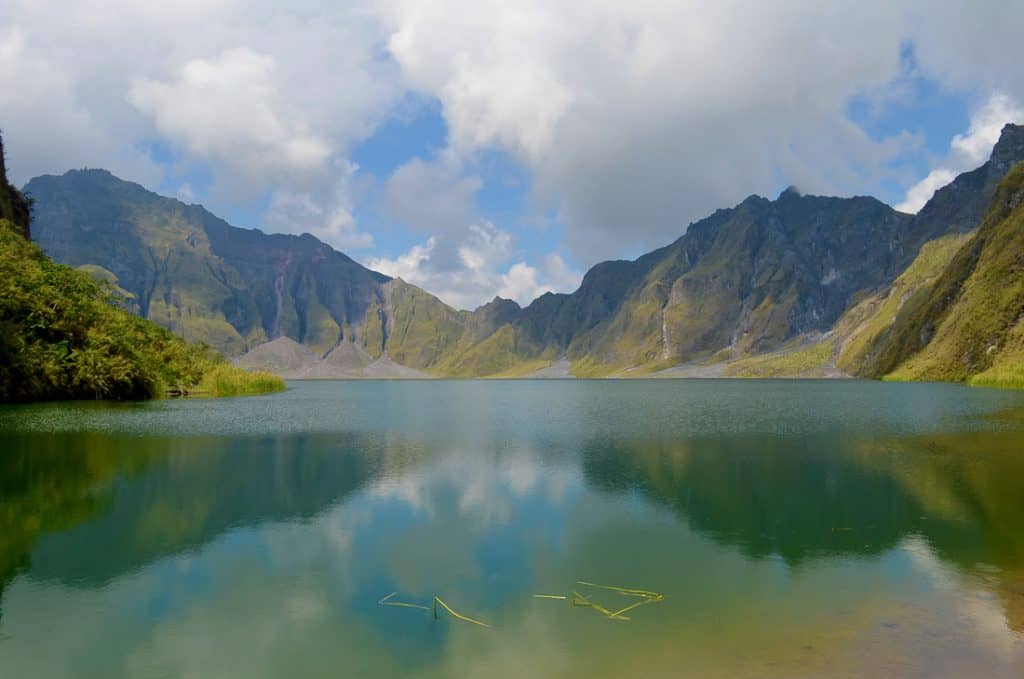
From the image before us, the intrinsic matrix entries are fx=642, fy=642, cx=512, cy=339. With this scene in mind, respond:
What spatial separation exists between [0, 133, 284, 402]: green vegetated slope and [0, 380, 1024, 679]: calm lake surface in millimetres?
44294

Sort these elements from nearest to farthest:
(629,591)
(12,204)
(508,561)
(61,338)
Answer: (629,591) → (508,561) → (61,338) → (12,204)

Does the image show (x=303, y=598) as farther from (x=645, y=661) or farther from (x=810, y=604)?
(x=810, y=604)

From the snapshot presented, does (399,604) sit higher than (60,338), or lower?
lower

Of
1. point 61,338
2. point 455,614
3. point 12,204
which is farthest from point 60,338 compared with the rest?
point 455,614

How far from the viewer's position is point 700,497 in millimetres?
29125

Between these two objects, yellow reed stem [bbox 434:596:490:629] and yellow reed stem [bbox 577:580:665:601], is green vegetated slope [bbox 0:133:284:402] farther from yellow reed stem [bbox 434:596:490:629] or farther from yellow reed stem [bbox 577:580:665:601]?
Result: yellow reed stem [bbox 577:580:665:601]

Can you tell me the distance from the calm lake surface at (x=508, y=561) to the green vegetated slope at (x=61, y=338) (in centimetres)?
4429

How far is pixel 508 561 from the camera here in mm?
20281

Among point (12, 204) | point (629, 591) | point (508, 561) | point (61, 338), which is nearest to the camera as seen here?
point (629, 591)

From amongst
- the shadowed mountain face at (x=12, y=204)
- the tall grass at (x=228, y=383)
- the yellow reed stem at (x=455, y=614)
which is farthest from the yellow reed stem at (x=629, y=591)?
the shadowed mountain face at (x=12, y=204)

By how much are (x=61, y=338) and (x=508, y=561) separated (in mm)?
87475

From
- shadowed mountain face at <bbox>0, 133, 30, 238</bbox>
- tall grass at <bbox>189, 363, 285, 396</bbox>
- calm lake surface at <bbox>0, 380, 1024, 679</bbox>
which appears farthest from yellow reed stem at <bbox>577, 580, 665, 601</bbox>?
shadowed mountain face at <bbox>0, 133, 30, 238</bbox>

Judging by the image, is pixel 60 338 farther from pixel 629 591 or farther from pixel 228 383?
pixel 629 591

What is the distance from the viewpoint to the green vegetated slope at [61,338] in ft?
255
